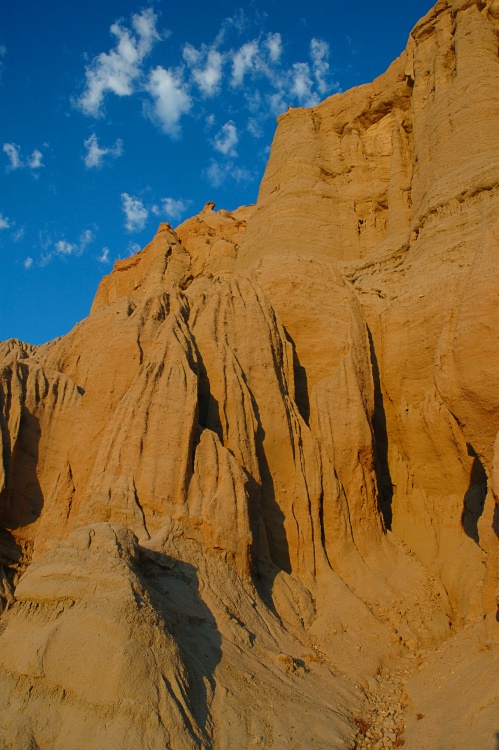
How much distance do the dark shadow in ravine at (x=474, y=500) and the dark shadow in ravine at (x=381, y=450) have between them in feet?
6.92

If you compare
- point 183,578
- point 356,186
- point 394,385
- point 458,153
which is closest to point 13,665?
point 183,578

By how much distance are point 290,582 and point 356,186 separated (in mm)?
16973

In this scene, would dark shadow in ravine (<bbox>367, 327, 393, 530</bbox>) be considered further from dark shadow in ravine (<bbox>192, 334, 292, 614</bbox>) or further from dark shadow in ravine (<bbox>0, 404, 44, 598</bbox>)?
dark shadow in ravine (<bbox>0, 404, 44, 598</bbox>)

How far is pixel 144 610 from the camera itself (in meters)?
8.88

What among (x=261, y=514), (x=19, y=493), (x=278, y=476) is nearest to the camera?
(x=261, y=514)

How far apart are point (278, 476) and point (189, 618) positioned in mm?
5271

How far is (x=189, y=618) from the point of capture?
10625mm

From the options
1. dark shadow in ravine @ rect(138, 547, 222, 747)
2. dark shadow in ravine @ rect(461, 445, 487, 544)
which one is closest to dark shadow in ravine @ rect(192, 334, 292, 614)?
dark shadow in ravine @ rect(138, 547, 222, 747)

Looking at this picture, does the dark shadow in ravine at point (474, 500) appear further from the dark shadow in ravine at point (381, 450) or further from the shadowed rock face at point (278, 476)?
the dark shadow in ravine at point (381, 450)

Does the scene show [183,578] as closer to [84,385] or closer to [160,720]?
[160,720]

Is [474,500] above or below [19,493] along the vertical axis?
above

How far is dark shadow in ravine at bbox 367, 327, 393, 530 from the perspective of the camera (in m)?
17.3

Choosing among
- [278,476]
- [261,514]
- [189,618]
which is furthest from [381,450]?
[189,618]

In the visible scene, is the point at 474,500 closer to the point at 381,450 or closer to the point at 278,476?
the point at 381,450
